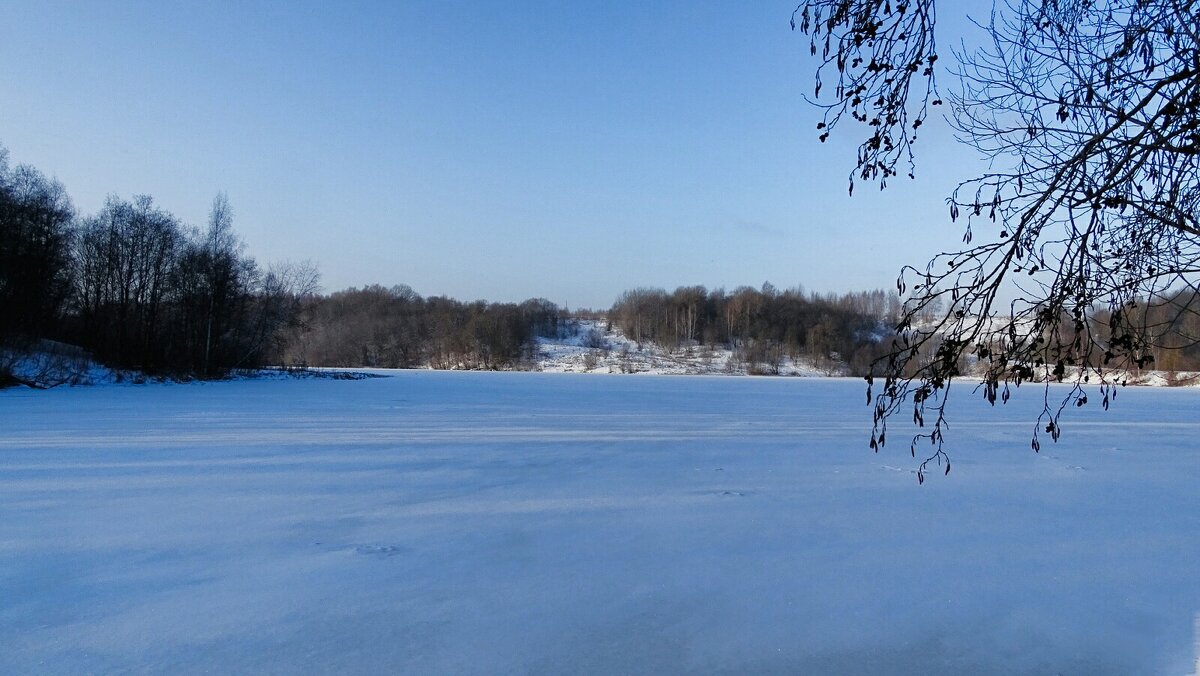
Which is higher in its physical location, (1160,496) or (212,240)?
(212,240)

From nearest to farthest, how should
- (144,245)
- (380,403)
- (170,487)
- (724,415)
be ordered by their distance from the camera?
(170,487)
(724,415)
(380,403)
(144,245)

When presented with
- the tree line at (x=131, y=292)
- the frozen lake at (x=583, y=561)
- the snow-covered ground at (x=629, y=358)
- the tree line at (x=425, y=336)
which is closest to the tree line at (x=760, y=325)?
the snow-covered ground at (x=629, y=358)

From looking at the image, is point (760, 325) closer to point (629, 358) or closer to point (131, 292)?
point (629, 358)

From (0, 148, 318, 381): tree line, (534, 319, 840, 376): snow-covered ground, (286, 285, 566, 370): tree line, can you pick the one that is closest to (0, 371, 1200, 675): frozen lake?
(0, 148, 318, 381): tree line

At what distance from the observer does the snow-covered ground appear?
179ft

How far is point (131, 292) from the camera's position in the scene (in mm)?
26188

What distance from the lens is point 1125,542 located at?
180 inches

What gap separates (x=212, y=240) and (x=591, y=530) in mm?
29092

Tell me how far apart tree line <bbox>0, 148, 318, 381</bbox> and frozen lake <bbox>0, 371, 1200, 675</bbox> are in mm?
17348

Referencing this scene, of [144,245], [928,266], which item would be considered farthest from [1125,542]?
[144,245]

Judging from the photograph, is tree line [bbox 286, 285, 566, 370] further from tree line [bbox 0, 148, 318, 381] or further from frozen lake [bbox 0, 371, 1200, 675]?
frozen lake [bbox 0, 371, 1200, 675]

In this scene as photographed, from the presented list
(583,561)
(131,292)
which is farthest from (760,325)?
(583,561)

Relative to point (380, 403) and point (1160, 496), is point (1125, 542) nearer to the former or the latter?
point (1160, 496)

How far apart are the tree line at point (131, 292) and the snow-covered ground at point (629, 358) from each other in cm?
2581
